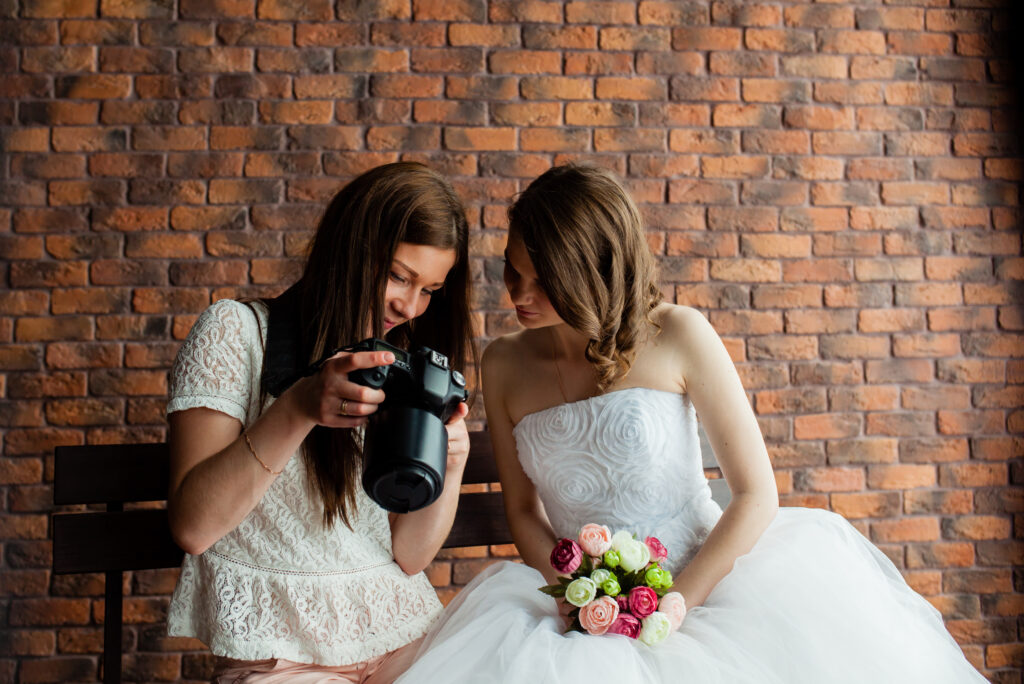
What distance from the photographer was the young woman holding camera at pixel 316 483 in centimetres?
117

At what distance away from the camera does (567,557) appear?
3.86 feet

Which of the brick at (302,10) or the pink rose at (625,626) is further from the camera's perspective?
the brick at (302,10)

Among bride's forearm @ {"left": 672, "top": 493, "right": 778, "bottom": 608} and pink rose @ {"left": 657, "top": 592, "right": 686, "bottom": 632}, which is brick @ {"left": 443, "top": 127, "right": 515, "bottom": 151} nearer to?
bride's forearm @ {"left": 672, "top": 493, "right": 778, "bottom": 608}

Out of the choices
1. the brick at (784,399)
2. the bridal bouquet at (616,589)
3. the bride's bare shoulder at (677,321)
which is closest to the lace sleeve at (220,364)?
the bridal bouquet at (616,589)

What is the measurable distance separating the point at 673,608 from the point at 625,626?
97mm

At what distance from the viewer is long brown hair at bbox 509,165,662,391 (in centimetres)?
138

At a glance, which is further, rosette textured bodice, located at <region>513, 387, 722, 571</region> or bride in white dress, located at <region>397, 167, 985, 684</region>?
rosette textured bodice, located at <region>513, 387, 722, 571</region>

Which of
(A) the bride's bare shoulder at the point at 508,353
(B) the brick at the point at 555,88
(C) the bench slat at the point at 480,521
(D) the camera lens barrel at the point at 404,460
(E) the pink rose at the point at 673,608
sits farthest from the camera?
(B) the brick at the point at 555,88

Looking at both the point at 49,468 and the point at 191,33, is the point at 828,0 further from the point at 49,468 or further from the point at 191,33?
the point at 49,468

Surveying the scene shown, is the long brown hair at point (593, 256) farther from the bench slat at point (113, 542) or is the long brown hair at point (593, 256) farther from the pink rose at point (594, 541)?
the bench slat at point (113, 542)

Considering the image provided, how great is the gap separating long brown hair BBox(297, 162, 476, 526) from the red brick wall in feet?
2.95

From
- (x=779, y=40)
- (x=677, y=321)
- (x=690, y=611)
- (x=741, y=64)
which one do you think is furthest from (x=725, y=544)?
(x=779, y=40)

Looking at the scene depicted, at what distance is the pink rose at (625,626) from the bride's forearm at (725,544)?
0.24m

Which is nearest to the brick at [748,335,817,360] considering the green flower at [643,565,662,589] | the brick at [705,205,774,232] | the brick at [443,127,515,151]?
the brick at [705,205,774,232]
